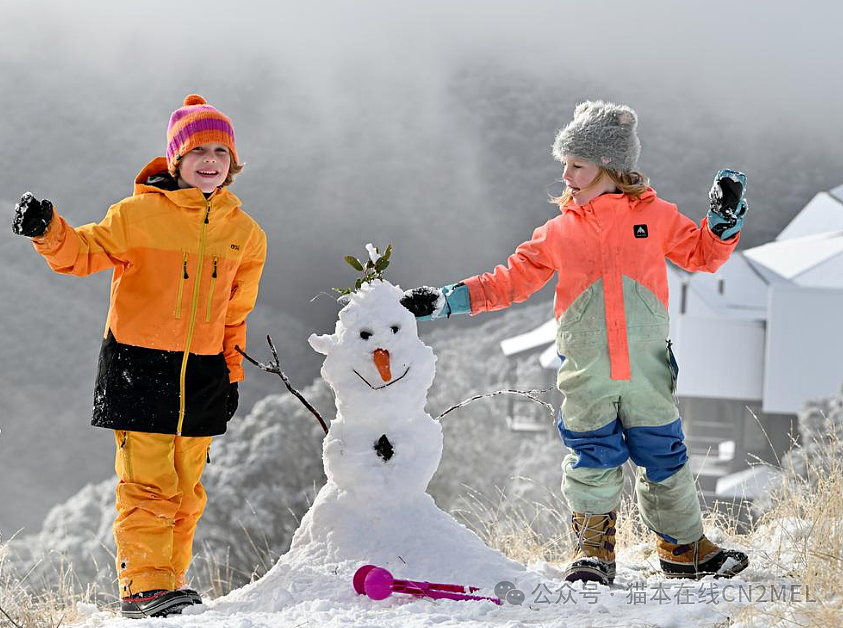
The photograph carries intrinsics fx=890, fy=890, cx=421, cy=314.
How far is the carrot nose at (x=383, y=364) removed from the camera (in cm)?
281

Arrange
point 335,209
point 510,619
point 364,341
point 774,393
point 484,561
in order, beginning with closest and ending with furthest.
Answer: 1. point 510,619
2. point 484,561
3. point 364,341
4. point 774,393
5. point 335,209

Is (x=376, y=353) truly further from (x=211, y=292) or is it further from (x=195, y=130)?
(x=195, y=130)

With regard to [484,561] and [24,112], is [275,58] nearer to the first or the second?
[24,112]

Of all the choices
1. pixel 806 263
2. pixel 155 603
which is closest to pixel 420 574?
pixel 155 603

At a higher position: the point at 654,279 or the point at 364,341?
the point at 654,279

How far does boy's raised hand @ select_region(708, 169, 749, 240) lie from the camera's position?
288 centimetres

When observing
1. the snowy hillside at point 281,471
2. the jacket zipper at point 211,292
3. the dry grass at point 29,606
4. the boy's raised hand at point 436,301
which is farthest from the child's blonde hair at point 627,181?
the snowy hillside at point 281,471

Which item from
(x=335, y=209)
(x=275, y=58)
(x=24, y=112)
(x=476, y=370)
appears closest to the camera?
(x=476, y=370)

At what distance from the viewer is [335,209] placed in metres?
26.9

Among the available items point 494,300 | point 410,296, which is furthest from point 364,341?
point 494,300

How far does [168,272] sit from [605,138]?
1516mm

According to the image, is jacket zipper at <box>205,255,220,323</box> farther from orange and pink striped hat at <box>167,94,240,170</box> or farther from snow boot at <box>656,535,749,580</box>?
snow boot at <box>656,535,749,580</box>

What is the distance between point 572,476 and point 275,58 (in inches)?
1272

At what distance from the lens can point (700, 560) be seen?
9.57ft
